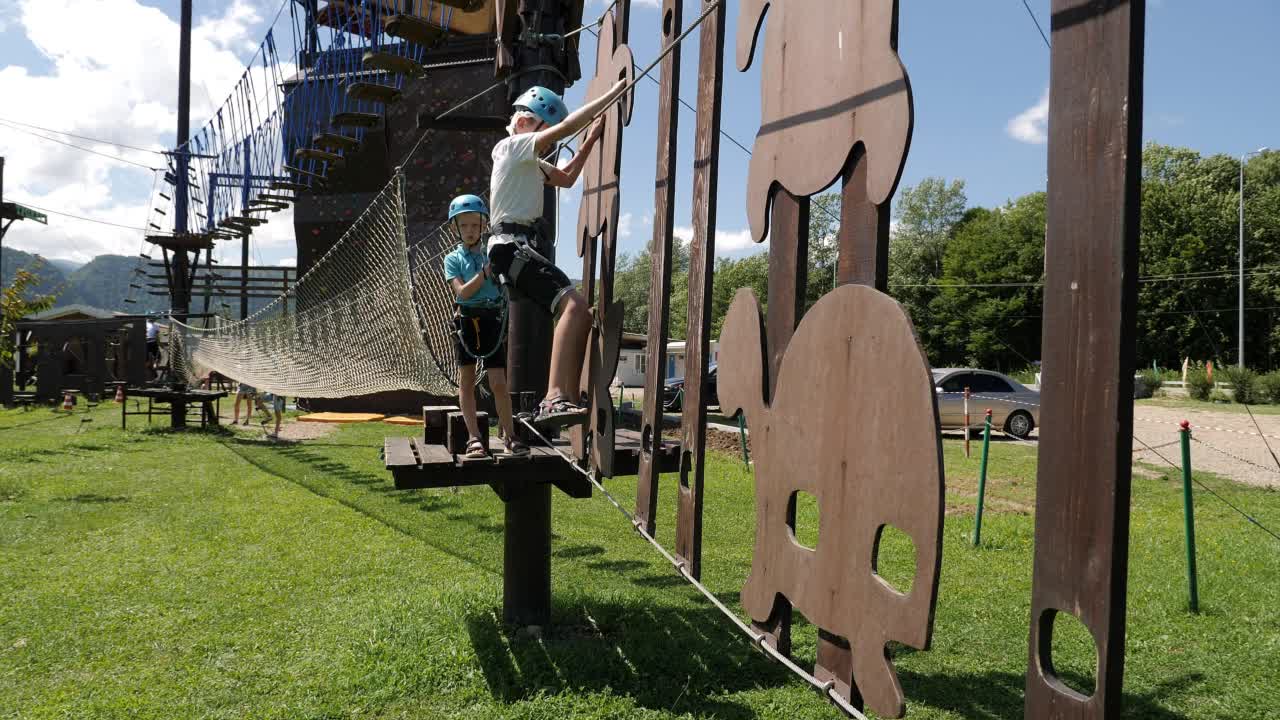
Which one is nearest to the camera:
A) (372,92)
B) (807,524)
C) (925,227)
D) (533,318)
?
(533,318)

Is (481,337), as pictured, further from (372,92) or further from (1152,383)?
(1152,383)

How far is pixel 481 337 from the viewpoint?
382 centimetres

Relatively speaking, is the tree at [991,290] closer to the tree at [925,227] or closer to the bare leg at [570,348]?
the tree at [925,227]

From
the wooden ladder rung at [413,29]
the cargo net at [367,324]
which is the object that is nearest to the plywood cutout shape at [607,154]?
the cargo net at [367,324]

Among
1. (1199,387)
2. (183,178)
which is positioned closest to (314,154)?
(183,178)

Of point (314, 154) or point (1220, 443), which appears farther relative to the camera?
point (1220, 443)

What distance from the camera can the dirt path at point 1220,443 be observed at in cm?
998

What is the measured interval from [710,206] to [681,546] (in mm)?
852

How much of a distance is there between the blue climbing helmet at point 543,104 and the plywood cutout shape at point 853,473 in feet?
5.86

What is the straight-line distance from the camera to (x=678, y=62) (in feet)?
7.61

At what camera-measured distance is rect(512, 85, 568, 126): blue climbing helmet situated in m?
3.33

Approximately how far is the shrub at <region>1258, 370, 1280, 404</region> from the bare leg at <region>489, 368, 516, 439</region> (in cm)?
2018

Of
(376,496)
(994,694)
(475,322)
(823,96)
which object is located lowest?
(994,694)

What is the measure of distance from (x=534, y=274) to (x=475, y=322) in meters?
0.67
